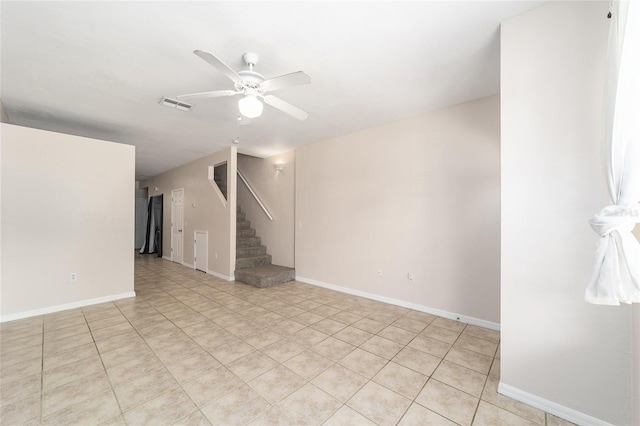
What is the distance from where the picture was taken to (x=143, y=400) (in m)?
1.79

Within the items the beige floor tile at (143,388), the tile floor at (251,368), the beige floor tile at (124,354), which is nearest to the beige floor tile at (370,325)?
the tile floor at (251,368)

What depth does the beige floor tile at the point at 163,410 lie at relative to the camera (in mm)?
1609

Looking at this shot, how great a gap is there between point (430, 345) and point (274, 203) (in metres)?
4.45

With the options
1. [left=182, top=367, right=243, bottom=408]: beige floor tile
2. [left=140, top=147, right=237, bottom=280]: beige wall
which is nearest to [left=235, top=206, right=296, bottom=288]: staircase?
[left=140, top=147, right=237, bottom=280]: beige wall

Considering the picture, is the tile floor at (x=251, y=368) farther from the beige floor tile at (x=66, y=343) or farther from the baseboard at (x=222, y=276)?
the baseboard at (x=222, y=276)

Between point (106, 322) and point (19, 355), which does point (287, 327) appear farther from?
point (19, 355)

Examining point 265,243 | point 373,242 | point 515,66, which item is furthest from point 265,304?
point 515,66

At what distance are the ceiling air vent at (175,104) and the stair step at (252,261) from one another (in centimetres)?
319

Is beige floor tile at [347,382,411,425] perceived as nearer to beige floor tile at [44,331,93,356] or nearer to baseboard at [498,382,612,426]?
baseboard at [498,382,612,426]

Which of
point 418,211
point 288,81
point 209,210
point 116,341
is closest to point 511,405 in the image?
point 418,211

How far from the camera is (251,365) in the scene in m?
2.23

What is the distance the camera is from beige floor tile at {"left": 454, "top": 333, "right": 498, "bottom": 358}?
2490 millimetres

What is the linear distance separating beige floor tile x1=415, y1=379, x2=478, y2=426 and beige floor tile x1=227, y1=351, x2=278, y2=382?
4.20 feet

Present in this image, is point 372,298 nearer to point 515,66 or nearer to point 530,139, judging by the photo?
point 530,139
